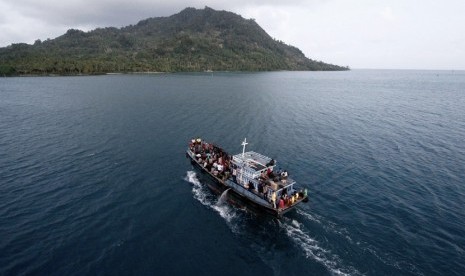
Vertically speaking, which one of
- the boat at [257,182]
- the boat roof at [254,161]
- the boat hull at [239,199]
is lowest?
the boat hull at [239,199]

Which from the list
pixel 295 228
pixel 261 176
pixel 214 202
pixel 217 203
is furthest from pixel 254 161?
pixel 295 228

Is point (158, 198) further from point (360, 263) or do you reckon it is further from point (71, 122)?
point (71, 122)

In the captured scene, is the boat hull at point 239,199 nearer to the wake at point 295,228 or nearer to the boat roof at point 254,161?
the wake at point 295,228

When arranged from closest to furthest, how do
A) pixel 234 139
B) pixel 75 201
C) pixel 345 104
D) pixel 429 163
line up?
1. pixel 75 201
2. pixel 429 163
3. pixel 234 139
4. pixel 345 104

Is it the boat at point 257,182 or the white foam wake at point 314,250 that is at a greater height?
the boat at point 257,182

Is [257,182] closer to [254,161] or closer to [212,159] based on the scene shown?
[254,161]

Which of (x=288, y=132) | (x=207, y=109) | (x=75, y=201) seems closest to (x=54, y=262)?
(x=75, y=201)

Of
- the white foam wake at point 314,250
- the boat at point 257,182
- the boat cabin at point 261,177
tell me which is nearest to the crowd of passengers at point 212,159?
the boat at point 257,182
